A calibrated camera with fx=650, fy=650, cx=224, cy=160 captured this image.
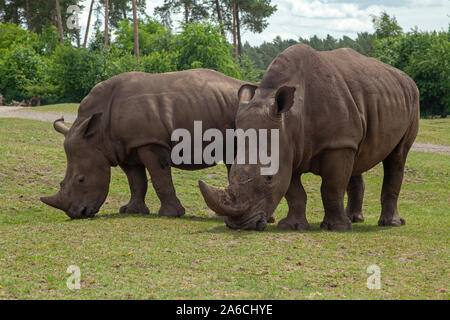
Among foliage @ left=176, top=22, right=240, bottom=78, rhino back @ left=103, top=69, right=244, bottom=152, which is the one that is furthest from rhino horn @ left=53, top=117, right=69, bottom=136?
foliage @ left=176, top=22, right=240, bottom=78

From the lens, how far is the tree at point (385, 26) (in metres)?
59.9

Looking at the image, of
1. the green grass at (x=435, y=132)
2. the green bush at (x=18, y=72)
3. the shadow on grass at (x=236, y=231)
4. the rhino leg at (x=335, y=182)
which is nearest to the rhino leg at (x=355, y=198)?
Result: the shadow on grass at (x=236, y=231)

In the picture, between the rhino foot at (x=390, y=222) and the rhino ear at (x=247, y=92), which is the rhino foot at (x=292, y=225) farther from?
the rhino foot at (x=390, y=222)

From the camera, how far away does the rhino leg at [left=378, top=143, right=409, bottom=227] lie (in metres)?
10.6

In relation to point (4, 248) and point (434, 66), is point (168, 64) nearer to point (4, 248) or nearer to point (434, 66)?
point (434, 66)

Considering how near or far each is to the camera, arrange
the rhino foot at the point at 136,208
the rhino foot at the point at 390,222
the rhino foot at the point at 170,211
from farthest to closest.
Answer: the rhino foot at the point at 136,208 → the rhino foot at the point at 390,222 → the rhino foot at the point at 170,211

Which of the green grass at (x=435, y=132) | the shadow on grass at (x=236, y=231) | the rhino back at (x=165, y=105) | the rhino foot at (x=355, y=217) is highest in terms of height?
the rhino back at (x=165, y=105)

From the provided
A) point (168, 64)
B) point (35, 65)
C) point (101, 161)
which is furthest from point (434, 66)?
point (101, 161)

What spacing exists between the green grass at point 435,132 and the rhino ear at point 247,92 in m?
16.4

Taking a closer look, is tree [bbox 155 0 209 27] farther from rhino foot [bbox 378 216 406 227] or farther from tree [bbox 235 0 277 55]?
rhino foot [bbox 378 216 406 227]

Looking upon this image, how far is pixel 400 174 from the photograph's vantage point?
10.8 meters

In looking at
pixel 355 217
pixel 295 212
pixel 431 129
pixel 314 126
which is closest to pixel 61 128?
pixel 295 212

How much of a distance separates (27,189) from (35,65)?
1324 inches

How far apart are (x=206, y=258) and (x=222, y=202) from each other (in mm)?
1150
